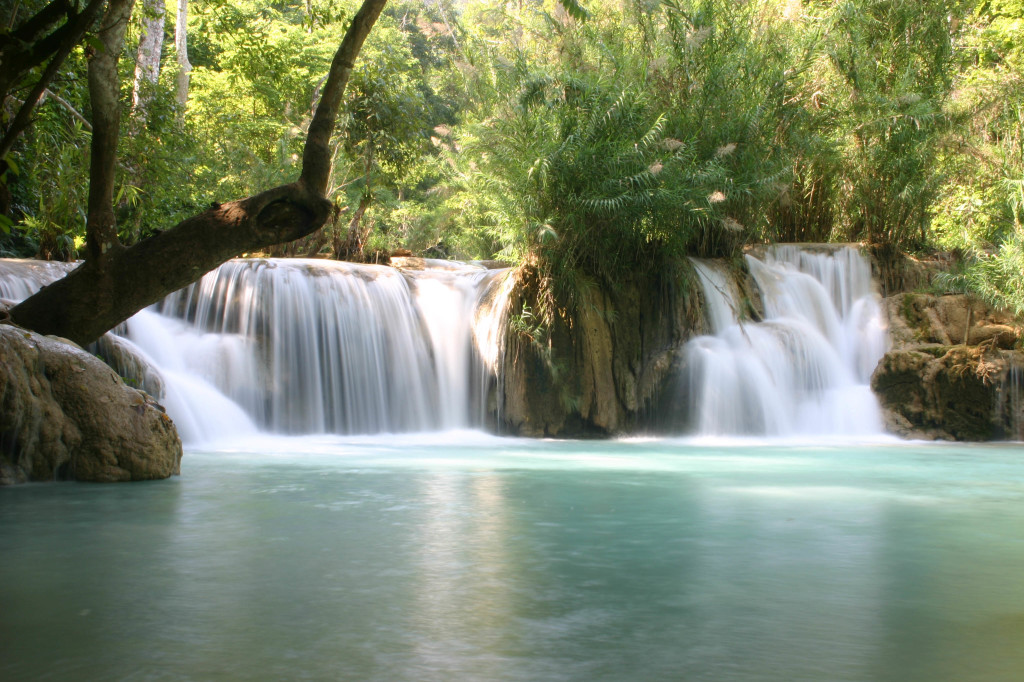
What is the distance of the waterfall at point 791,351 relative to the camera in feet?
37.7

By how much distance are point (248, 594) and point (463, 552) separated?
106 cm

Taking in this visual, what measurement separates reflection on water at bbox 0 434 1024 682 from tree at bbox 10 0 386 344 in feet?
4.13

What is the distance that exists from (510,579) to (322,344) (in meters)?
8.50

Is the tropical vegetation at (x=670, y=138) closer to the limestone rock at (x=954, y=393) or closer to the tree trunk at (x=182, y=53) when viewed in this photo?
the limestone rock at (x=954, y=393)

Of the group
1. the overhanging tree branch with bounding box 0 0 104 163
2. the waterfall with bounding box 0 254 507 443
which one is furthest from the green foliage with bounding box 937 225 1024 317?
the overhanging tree branch with bounding box 0 0 104 163

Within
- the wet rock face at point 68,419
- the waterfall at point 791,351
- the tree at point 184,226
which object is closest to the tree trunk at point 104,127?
the tree at point 184,226

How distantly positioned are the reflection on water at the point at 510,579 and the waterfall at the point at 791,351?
475cm

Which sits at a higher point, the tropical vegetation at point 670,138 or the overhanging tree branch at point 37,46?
the tropical vegetation at point 670,138

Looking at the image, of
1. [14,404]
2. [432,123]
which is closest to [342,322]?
[14,404]

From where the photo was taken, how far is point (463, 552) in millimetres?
4055

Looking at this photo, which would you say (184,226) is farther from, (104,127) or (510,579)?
(510,579)

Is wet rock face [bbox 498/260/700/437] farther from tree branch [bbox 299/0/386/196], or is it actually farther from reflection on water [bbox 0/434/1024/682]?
tree branch [bbox 299/0/386/196]

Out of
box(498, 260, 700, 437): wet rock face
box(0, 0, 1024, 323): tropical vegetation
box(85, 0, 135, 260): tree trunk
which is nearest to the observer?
box(85, 0, 135, 260): tree trunk

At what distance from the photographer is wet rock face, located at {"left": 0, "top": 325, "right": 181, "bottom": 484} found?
5.74 metres
